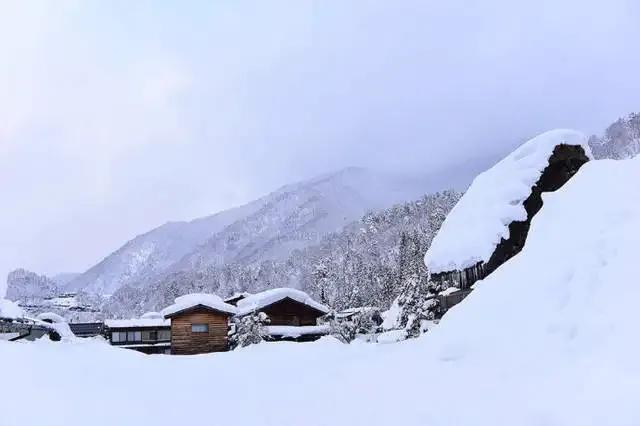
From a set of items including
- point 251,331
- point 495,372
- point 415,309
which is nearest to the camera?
point 495,372

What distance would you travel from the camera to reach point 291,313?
37000 mm

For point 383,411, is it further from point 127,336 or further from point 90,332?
point 90,332

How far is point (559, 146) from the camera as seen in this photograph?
1698 cm

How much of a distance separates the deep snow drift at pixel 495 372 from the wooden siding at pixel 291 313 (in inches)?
1044

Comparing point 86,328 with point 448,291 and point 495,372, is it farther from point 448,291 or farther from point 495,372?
point 495,372

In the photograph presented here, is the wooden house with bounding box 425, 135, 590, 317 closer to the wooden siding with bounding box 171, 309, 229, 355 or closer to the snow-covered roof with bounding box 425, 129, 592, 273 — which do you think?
the snow-covered roof with bounding box 425, 129, 592, 273

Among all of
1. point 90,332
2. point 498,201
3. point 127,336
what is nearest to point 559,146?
point 498,201

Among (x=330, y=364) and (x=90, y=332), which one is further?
(x=90, y=332)

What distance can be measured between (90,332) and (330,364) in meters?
73.0

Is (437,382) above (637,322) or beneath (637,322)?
beneath

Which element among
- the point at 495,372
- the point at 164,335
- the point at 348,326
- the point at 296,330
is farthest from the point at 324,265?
the point at 495,372

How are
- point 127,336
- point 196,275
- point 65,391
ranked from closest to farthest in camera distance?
point 65,391
point 127,336
point 196,275

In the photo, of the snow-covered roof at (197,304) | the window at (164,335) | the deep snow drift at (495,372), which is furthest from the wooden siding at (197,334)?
the deep snow drift at (495,372)

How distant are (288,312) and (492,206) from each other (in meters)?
23.7
